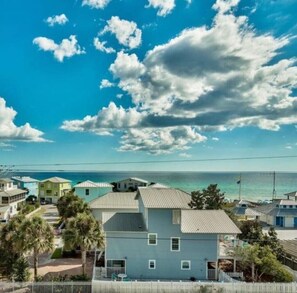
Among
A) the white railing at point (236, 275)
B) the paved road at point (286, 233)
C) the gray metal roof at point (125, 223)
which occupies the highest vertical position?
the gray metal roof at point (125, 223)

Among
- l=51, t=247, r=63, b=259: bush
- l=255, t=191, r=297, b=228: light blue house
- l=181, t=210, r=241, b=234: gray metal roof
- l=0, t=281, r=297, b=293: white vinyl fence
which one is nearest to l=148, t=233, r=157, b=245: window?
l=181, t=210, r=241, b=234: gray metal roof

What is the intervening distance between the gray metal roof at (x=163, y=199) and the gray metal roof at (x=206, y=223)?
130 cm

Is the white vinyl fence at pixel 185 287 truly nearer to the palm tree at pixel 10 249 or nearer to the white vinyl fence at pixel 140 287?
the white vinyl fence at pixel 140 287

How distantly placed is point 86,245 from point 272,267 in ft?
46.6

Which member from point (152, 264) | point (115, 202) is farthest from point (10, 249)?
→ point (115, 202)

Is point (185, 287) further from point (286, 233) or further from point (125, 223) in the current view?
point (286, 233)

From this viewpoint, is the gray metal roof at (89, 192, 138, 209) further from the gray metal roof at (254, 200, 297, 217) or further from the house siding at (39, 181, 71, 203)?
the house siding at (39, 181, 71, 203)

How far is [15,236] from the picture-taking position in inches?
974

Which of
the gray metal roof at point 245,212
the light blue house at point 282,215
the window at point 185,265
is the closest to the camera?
the window at point 185,265

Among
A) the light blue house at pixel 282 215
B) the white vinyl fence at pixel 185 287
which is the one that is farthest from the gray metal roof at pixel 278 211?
the white vinyl fence at pixel 185 287

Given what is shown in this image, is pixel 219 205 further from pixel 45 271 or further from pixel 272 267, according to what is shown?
pixel 45 271

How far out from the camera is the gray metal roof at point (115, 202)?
4298cm

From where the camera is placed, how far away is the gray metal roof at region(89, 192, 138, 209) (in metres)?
43.0

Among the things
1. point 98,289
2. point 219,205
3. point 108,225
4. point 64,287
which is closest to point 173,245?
point 108,225
